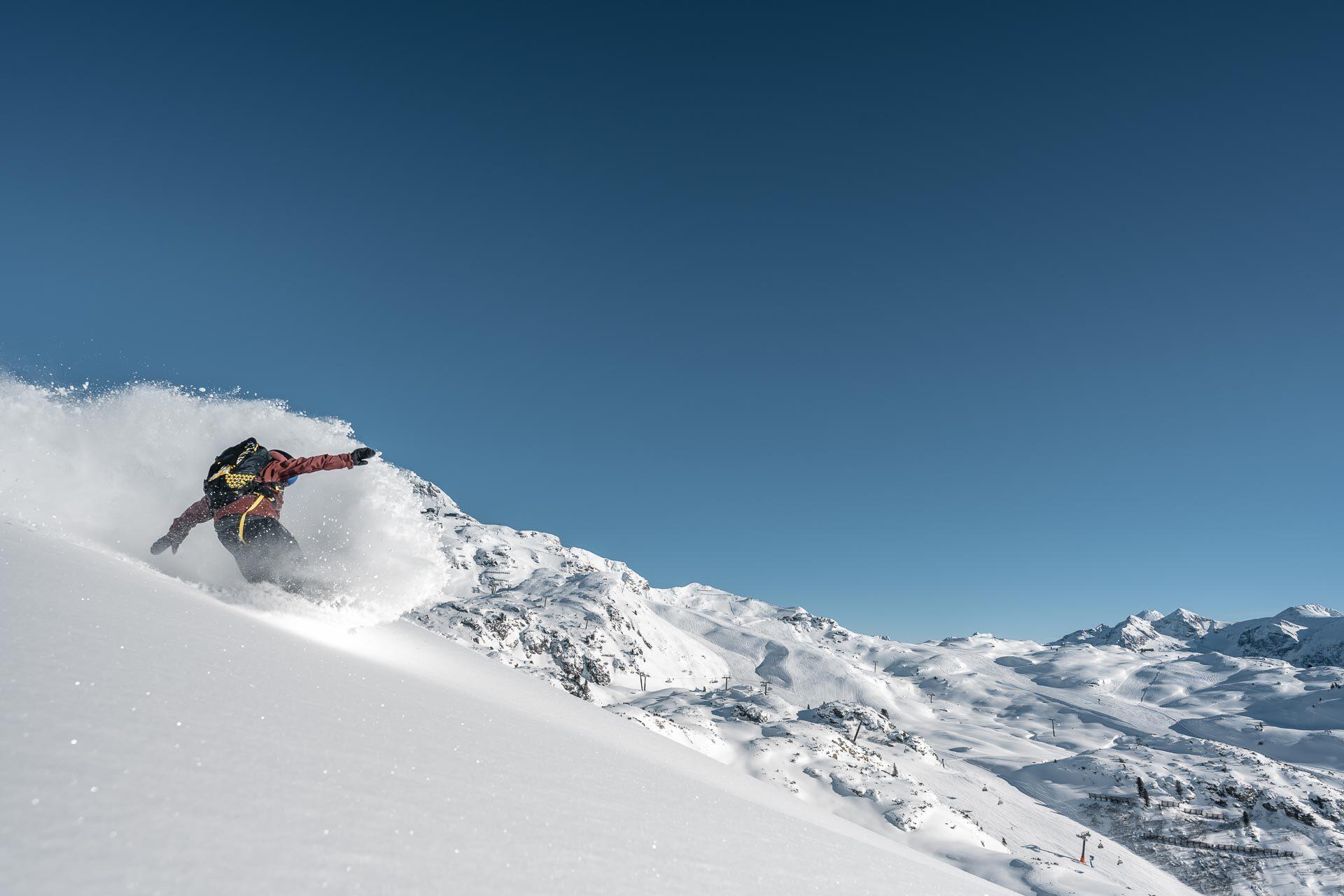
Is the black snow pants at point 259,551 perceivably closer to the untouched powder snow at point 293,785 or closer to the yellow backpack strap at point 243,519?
the yellow backpack strap at point 243,519

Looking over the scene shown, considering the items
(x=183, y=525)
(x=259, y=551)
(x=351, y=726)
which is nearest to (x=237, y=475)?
(x=183, y=525)

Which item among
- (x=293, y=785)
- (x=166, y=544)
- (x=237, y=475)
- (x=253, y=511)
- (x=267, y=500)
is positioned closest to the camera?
(x=293, y=785)

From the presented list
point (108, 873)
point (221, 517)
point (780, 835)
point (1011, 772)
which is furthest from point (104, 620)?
point (1011, 772)

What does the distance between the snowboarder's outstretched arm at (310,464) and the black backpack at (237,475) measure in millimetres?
121

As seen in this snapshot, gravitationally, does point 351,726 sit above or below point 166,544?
below

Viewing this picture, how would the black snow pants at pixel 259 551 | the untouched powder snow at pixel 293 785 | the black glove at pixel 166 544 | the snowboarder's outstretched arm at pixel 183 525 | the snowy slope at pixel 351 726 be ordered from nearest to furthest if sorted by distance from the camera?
1. the untouched powder snow at pixel 293 785
2. the snowy slope at pixel 351 726
3. the black glove at pixel 166 544
4. the snowboarder's outstretched arm at pixel 183 525
5. the black snow pants at pixel 259 551

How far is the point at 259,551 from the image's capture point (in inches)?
364

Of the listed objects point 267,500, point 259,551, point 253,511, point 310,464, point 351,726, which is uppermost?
point 310,464

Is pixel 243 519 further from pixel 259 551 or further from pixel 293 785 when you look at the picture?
pixel 293 785

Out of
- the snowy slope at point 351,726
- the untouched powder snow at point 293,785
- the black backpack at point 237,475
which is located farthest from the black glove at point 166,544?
the untouched powder snow at point 293,785

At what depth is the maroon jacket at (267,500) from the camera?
9.23 metres

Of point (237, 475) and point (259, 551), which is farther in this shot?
point (237, 475)

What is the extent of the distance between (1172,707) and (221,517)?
661 feet

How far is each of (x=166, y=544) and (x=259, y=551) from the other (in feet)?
4.32
